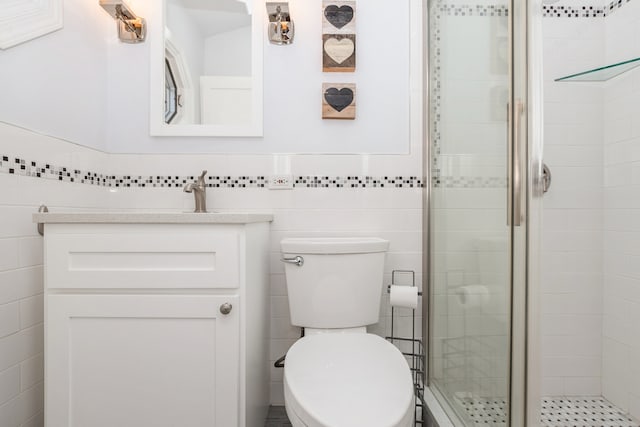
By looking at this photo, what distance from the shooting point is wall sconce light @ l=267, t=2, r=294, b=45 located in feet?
5.08

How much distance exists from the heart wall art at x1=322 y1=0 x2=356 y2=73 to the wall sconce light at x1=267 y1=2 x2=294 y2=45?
0.52 feet

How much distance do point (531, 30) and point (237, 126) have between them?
118 cm

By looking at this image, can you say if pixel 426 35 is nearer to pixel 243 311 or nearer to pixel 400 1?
pixel 400 1

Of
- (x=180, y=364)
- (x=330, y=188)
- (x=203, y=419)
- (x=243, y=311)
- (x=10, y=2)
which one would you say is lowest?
(x=203, y=419)

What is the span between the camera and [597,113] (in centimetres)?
162

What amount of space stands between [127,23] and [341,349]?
164 cm

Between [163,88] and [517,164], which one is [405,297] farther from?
[163,88]

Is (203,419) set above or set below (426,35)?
below

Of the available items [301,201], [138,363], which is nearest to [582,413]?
[301,201]

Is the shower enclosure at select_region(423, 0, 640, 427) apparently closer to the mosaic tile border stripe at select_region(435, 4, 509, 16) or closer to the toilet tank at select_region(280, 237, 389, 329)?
the mosaic tile border stripe at select_region(435, 4, 509, 16)

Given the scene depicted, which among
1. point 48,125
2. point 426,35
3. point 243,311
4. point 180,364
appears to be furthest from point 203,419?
point 426,35

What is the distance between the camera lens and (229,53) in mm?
1629

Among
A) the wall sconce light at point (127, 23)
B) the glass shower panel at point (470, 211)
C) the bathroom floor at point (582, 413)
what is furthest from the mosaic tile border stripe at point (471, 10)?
the bathroom floor at point (582, 413)

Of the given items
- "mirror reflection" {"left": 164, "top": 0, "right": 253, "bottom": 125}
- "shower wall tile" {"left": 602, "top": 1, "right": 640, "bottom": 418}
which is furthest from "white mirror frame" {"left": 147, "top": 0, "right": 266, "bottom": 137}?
"shower wall tile" {"left": 602, "top": 1, "right": 640, "bottom": 418}
